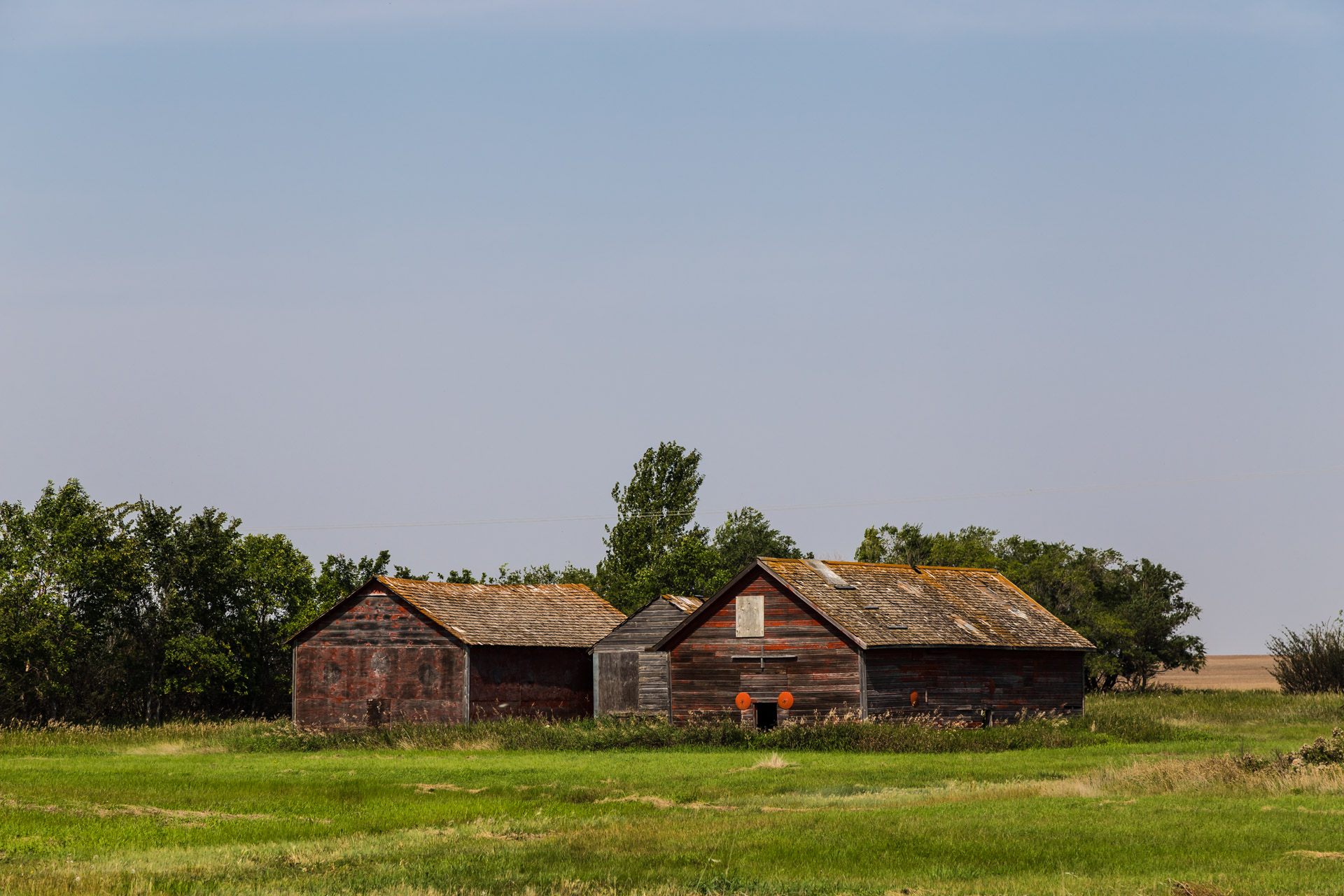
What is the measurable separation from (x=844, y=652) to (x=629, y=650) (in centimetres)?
1043

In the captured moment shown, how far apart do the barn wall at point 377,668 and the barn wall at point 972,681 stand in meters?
15.6

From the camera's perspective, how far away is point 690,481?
86.8m

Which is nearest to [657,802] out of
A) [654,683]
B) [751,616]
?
[751,616]

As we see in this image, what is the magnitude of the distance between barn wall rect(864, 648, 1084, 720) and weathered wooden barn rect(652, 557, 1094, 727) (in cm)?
4

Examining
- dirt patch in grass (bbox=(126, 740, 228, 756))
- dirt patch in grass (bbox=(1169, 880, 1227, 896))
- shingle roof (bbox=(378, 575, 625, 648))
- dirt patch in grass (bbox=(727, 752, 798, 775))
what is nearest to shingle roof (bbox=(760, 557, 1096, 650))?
dirt patch in grass (bbox=(727, 752, 798, 775))

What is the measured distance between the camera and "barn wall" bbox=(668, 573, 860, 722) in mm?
44844

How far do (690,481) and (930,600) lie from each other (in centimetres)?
3788

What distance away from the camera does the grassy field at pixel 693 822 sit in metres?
17.1

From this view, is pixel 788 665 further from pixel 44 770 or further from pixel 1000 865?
pixel 1000 865

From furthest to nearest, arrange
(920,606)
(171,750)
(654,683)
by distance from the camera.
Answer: (920,606)
(654,683)
(171,750)

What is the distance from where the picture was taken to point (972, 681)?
47000mm

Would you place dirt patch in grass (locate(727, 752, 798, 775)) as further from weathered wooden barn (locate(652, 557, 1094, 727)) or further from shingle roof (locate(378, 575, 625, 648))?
shingle roof (locate(378, 575, 625, 648))

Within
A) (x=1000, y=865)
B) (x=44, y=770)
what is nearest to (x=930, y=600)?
(x=44, y=770)

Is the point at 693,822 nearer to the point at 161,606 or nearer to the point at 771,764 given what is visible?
the point at 771,764
